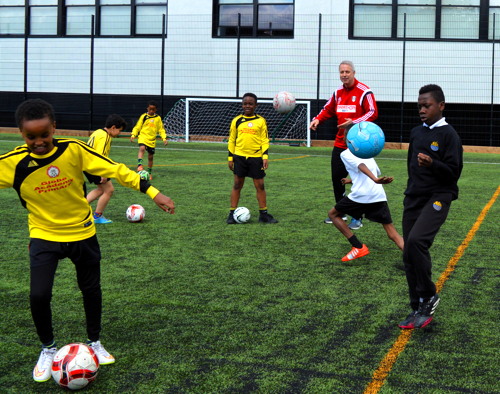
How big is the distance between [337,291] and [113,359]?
7.88 ft

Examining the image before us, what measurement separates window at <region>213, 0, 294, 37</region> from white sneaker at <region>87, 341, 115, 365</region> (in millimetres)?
21496

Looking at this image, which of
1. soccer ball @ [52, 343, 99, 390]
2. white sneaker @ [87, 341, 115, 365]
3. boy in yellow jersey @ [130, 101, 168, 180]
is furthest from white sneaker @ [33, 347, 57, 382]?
boy in yellow jersey @ [130, 101, 168, 180]

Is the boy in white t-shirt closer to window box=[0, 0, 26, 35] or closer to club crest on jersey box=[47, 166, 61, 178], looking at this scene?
club crest on jersey box=[47, 166, 61, 178]

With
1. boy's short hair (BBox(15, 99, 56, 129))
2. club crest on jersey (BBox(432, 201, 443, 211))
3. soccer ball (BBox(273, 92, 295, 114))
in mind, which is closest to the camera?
boy's short hair (BBox(15, 99, 56, 129))

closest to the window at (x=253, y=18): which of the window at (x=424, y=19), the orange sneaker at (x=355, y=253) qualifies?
the window at (x=424, y=19)

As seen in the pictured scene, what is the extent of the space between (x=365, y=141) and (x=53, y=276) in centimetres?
343

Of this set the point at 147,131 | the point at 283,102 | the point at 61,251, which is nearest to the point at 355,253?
the point at 61,251

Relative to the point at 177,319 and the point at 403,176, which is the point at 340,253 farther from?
the point at 403,176

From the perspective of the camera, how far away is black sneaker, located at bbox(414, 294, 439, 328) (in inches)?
199

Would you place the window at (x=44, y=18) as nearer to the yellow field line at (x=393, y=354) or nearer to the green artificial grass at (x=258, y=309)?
the green artificial grass at (x=258, y=309)

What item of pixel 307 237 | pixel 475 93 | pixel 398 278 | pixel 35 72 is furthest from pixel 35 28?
pixel 398 278

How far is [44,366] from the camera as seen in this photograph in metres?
4.17

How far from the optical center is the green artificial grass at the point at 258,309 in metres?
4.22

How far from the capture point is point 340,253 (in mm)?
7715
